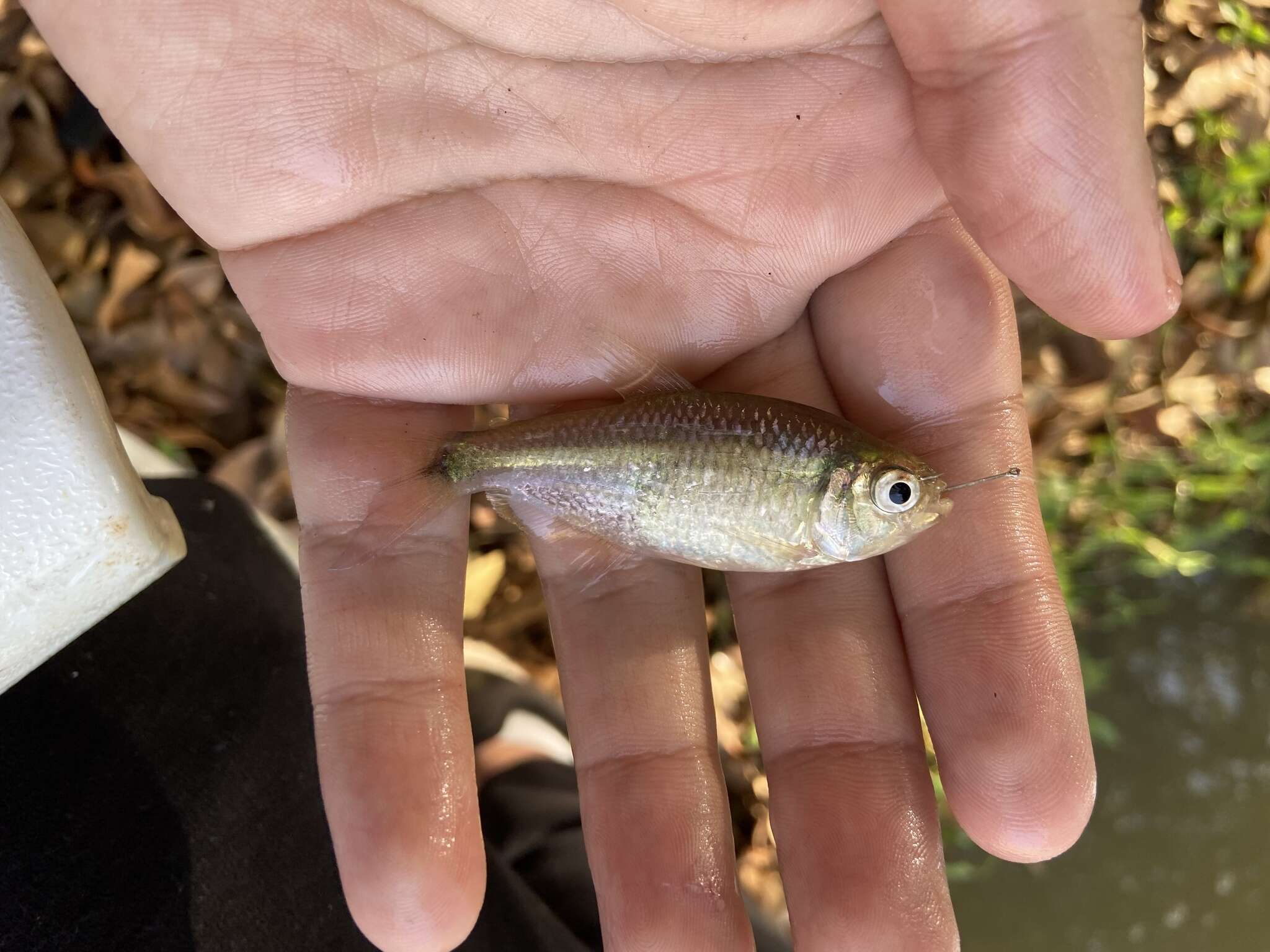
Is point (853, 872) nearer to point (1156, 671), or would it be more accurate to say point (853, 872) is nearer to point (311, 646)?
point (311, 646)

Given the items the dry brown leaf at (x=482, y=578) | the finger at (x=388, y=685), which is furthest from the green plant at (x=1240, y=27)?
the dry brown leaf at (x=482, y=578)

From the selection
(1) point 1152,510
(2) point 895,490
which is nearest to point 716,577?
(2) point 895,490

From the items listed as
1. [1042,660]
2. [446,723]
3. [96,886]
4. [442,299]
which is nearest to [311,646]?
[446,723]

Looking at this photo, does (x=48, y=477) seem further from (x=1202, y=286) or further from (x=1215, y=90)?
(x=1215, y=90)

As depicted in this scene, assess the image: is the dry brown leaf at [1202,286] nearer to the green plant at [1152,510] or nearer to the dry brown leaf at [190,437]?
the green plant at [1152,510]

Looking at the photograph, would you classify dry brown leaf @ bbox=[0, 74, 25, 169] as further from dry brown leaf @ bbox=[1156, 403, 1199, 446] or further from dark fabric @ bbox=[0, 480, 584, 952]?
dry brown leaf @ bbox=[1156, 403, 1199, 446]

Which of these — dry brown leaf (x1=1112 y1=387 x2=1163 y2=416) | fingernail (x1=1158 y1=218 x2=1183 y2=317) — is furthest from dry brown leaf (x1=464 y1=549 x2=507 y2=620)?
dry brown leaf (x1=1112 y1=387 x2=1163 y2=416)
